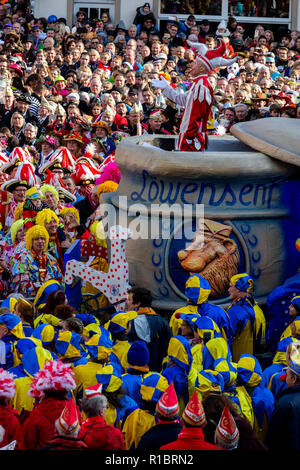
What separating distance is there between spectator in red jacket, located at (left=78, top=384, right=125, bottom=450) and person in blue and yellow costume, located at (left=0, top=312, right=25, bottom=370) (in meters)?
1.20

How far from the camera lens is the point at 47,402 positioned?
14.5ft

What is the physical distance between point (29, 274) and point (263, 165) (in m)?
2.37

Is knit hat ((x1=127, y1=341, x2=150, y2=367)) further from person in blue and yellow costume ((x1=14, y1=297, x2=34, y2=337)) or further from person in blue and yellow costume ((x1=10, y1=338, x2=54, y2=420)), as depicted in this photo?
person in blue and yellow costume ((x1=14, y1=297, x2=34, y2=337))

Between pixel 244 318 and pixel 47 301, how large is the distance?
1.55m

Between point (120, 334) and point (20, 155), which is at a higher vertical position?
point (20, 155)

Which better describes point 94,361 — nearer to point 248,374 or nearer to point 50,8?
point 248,374

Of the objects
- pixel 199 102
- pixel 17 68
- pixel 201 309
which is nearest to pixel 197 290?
pixel 201 309

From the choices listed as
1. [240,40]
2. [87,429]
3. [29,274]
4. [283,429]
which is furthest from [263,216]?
[240,40]

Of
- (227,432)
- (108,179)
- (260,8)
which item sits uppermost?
(260,8)

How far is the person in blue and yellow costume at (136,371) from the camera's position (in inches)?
197

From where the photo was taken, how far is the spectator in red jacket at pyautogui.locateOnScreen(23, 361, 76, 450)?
433cm

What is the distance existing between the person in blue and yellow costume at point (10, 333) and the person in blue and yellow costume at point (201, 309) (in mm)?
1210

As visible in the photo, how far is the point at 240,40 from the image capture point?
18328 mm

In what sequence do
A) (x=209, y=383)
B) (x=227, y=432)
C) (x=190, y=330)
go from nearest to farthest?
(x=227, y=432) < (x=209, y=383) < (x=190, y=330)
